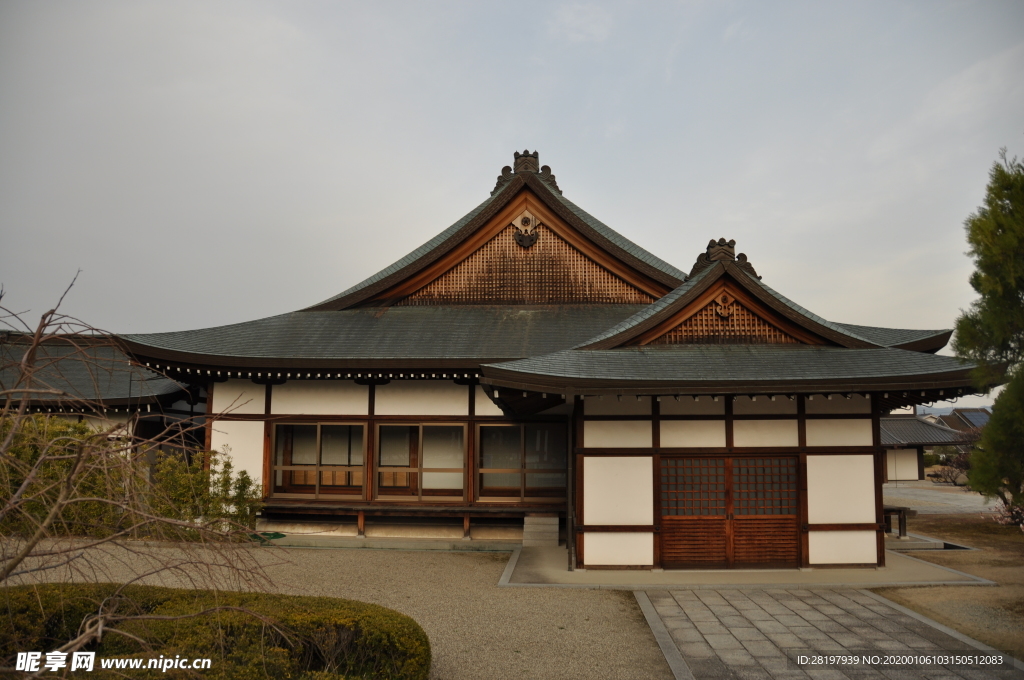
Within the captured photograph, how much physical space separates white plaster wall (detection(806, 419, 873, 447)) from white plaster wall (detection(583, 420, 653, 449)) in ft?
8.64

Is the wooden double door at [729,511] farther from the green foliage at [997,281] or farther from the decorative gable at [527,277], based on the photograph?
the decorative gable at [527,277]

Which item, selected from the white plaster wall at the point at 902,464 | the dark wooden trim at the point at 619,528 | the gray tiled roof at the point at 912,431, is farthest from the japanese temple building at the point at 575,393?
the gray tiled roof at the point at 912,431

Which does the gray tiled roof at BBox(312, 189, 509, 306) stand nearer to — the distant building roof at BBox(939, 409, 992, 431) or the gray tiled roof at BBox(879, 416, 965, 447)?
the gray tiled roof at BBox(879, 416, 965, 447)

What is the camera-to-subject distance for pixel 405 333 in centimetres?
1392

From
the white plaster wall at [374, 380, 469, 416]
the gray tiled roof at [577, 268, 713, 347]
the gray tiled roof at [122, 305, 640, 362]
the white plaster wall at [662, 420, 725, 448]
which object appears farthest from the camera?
the white plaster wall at [374, 380, 469, 416]

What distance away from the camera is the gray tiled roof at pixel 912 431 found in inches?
862

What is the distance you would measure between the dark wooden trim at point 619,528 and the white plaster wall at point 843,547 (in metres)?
2.54

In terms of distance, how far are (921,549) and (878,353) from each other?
15.6ft

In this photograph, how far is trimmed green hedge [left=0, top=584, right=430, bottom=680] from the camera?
16.0ft

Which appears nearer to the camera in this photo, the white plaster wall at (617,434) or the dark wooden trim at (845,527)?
the dark wooden trim at (845,527)

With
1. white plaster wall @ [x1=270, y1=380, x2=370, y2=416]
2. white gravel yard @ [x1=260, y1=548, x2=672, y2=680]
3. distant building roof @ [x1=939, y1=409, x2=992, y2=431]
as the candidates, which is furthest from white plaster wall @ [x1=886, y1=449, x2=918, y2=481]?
distant building roof @ [x1=939, y1=409, x2=992, y2=431]

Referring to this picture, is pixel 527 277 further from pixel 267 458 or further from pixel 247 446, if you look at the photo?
pixel 247 446

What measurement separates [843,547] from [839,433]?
178 cm

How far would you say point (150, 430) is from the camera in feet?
53.5
